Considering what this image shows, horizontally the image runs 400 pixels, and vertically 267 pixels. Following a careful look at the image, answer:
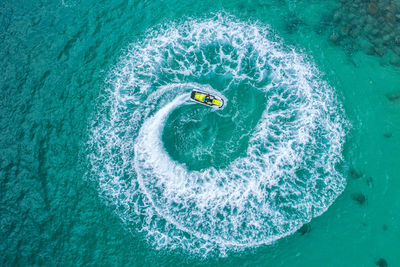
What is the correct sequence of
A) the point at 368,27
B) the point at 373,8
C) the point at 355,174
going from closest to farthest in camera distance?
the point at 355,174
the point at 368,27
the point at 373,8

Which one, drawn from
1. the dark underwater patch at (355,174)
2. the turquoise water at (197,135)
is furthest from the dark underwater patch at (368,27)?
the dark underwater patch at (355,174)

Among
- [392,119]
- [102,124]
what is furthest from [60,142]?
[392,119]

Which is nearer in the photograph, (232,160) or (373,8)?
(232,160)

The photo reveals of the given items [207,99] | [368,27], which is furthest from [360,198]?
[368,27]

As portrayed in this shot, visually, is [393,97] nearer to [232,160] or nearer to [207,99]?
[232,160]

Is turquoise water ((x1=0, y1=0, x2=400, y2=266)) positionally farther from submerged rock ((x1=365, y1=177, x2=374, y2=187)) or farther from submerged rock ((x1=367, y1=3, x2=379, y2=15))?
submerged rock ((x1=367, y1=3, x2=379, y2=15))

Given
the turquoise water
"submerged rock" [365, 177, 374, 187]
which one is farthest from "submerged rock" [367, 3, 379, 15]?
"submerged rock" [365, 177, 374, 187]

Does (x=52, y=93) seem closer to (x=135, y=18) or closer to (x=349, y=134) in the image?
(x=135, y=18)
